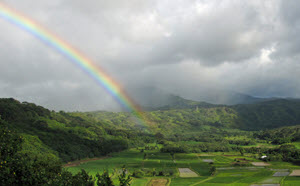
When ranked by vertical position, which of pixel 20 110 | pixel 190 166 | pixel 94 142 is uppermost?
pixel 20 110

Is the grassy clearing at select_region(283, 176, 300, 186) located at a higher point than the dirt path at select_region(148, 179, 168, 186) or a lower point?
higher

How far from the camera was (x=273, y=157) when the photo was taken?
143625mm

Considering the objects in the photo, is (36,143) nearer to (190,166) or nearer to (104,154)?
(104,154)

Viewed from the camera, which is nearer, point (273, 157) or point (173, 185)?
point (173, 185)

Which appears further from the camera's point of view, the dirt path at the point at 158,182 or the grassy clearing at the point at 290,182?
the dirt path at the point at 158,182

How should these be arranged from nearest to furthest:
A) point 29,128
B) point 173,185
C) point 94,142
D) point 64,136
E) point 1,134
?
point 1,134 → point 173,185 → point 29,128 → point 64,136 → point 94,142

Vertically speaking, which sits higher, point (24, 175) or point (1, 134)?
point (1, 134)

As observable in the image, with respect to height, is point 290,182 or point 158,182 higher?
point 290,182

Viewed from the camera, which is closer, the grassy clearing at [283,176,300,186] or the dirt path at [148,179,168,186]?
the grassy clearing at [283,176,300,186]

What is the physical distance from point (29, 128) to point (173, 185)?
14285cm

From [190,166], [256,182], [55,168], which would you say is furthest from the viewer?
[190,166]

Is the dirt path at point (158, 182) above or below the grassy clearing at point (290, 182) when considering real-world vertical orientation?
below

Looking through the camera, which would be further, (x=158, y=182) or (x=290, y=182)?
(x=158, y=182)

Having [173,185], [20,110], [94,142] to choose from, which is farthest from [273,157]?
[20,110]
